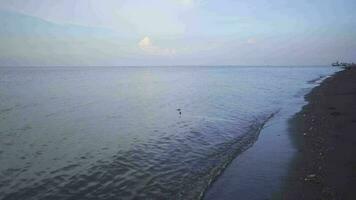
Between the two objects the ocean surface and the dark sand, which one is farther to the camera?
the ocean surface

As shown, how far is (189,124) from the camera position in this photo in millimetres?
26875

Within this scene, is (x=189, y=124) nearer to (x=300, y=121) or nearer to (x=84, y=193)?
(x=300, y=121)

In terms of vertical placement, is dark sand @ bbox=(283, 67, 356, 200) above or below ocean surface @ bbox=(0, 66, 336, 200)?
above

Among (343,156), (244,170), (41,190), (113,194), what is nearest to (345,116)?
(343,156)

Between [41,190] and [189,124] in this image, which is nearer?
[41,190]

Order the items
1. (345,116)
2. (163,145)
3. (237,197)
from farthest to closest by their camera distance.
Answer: (345,116)
(163,145)
(237,197)

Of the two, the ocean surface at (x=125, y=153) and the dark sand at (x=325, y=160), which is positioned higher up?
the dark sand at (x=325, y=160)

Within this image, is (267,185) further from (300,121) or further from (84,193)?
(300,121)

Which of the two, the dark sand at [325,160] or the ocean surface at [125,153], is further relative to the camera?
the ocean surface at [125,153]

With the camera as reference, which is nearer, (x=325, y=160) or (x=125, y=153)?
(x=325, y=160)

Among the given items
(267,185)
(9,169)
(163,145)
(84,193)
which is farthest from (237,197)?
(9,169)

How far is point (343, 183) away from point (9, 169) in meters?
13.9

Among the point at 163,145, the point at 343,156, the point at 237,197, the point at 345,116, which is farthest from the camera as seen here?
the point at 345,116

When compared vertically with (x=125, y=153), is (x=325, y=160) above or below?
above
